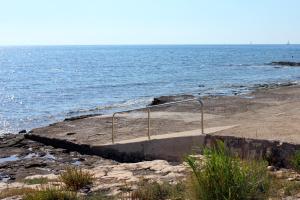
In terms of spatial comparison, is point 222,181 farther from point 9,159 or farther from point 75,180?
point 9,159

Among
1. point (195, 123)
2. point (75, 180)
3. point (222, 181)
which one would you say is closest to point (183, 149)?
point (75, 180)

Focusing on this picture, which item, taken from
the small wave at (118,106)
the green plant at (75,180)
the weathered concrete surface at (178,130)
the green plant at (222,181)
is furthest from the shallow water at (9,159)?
the small wave at (118,106)

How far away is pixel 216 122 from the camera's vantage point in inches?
647

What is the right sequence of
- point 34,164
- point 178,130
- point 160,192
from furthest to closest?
point 178,130, point 34,164, point 160,192

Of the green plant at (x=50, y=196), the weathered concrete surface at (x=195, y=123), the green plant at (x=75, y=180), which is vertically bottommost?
the weathered concrete surface at (x=195, y=123)

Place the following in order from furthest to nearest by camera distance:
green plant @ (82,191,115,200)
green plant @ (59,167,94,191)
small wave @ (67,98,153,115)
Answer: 1. small wave @ (67,98,153,115)
2. green plant @ (59,167,94,191)
3. green plant @ (82,191,115,200)

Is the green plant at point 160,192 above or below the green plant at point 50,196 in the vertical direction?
below

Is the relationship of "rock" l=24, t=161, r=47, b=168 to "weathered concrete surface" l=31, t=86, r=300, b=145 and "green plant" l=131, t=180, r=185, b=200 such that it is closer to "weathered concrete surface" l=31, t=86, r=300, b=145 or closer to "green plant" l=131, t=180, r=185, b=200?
"weathered concrete surface" l=31, t=86, r=300, b=145

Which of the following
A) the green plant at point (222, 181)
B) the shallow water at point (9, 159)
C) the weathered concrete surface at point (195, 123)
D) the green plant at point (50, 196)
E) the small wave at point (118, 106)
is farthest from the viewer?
the small wave at point (118, 106)

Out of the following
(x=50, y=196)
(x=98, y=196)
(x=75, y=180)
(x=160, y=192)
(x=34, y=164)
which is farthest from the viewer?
(x=34, y=164)

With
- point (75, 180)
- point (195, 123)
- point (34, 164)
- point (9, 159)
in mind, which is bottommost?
point (9, 159)

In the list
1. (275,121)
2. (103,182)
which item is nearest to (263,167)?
(103,182)

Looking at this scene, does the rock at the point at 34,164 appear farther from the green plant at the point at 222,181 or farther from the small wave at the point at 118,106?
the small wave at the point at 118,106

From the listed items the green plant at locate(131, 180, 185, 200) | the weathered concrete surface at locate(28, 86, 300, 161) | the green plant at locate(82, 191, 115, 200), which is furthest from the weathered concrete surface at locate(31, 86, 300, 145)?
the green plant at locate(82, 191, 115, 200)
